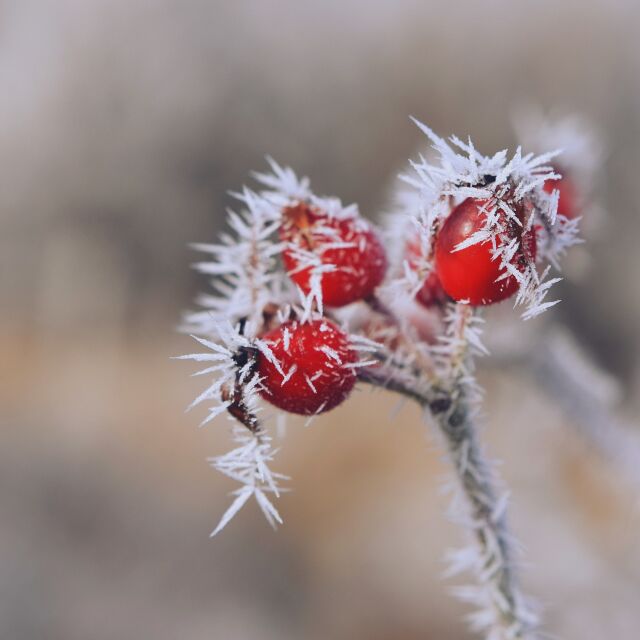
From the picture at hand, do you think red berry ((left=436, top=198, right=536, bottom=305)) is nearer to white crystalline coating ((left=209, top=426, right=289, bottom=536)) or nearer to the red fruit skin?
white crystalline coating ((left=209, top=426, right=289, bottom=536))

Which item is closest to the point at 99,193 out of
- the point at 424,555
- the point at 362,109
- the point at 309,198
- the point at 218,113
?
the point at 218,113

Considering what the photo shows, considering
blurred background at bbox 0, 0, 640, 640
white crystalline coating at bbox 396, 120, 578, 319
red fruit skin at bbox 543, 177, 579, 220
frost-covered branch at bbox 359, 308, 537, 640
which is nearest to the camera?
white crystalline coating at bbox 396, 120, 578, 319

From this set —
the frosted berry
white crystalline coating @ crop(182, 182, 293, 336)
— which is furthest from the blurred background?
white crystalline coating @ crop(182, 182, 293, 336)

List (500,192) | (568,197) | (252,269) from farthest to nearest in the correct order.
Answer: (568,197), (252,269), (500,192)

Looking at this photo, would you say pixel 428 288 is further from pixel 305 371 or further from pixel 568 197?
pixel 568 197

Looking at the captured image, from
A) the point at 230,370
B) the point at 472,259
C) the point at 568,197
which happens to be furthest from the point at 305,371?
the point at 568,197

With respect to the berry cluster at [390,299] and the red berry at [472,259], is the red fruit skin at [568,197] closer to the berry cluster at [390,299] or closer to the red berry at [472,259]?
the berry cluster at [390,299]

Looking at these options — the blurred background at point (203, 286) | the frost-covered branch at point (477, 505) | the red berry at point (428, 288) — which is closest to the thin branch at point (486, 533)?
the frost-covered branch at point (477, 505)
